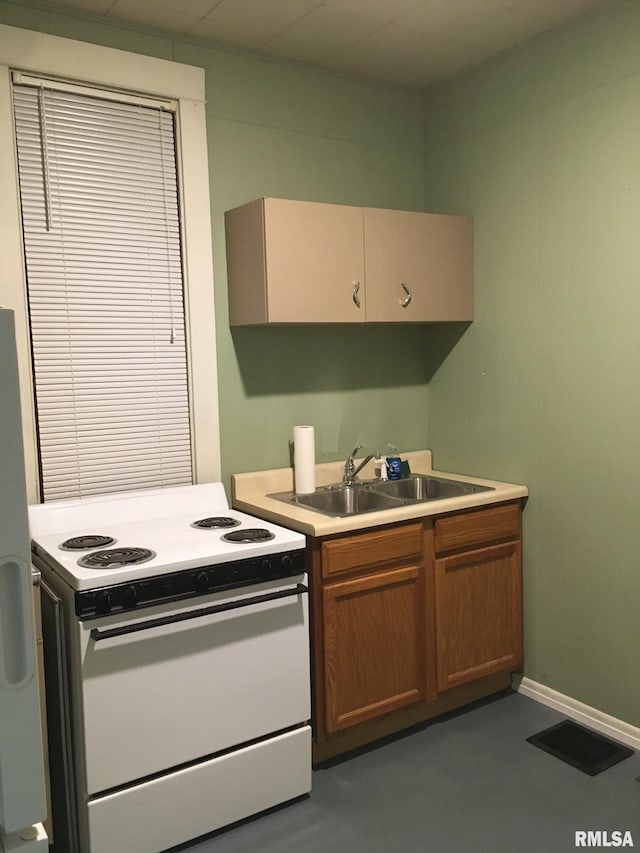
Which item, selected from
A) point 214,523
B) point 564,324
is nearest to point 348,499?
point 214,523

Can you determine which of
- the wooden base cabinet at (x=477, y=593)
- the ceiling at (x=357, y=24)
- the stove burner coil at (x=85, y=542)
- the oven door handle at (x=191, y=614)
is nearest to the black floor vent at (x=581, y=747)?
the wooden base cabinet at (x=477, y=593)

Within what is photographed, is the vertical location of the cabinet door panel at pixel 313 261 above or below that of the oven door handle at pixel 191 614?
above

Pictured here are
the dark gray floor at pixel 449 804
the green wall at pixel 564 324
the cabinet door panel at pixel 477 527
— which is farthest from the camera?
the cabinet door panel at pixel 477 527

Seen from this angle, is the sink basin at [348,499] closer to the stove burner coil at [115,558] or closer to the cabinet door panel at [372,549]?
the cabinet door panel at [372,549]

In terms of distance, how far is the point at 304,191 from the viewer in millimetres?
3201

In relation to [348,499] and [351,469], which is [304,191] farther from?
Result: [348,499]

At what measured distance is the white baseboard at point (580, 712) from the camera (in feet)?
9.22

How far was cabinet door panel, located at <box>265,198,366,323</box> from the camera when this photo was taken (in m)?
2.78

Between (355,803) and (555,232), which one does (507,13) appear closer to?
(555,232)

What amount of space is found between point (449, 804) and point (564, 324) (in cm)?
182

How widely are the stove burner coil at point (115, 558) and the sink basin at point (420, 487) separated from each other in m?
1.25

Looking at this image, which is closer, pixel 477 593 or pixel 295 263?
pixel 295 263

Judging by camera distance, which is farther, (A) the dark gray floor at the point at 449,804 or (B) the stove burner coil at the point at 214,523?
(B) the stove burner coil at the point at 214,523

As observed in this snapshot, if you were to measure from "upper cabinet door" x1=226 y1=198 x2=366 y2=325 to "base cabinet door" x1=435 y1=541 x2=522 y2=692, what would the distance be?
110cm
